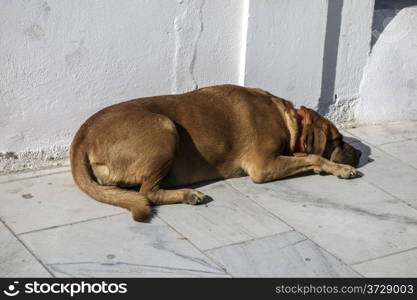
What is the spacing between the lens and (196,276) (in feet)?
17.5

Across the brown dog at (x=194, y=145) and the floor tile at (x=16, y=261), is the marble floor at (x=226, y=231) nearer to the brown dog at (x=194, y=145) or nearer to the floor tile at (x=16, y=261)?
the floor tile at (x=16, y=261)

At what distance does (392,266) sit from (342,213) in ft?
2.71

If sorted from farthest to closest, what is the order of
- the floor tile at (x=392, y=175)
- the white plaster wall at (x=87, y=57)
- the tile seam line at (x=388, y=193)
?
1. the floor tile at (x=392, y=175)
2. the tile seam line at (x=388, y=193)
3. the white plaster wall at (x=87, y=57)

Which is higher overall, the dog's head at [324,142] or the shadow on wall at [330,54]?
the shadow on wall at [330,54]

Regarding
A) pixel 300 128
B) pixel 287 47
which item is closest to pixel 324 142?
pixel 300 128

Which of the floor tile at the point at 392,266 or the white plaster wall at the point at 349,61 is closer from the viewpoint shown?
the floor tile at the point at 392,266

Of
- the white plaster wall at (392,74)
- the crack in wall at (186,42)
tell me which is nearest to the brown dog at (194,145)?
the crack in wall at (186,42)

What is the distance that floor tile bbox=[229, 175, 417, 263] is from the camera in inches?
231

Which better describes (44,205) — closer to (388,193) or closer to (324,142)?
(324,142)

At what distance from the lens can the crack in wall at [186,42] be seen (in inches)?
271

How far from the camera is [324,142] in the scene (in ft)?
22.9

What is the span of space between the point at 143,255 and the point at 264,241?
87 cm

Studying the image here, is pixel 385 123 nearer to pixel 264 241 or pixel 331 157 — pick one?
pixel 331 157

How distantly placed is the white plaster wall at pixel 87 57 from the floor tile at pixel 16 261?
3.81ft
